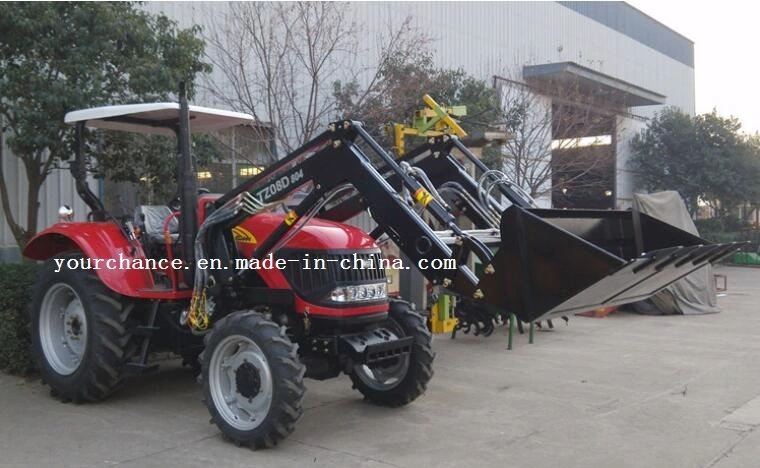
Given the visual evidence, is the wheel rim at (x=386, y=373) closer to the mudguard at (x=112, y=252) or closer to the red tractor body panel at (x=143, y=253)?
the red tractor body panel at (x=143, y=253)

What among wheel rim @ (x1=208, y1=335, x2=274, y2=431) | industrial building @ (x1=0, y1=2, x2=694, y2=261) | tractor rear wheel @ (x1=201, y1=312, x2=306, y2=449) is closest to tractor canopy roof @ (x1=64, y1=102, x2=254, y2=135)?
tractor rear wheel @ (x1=201, y1=312, x2=306, y2=449)

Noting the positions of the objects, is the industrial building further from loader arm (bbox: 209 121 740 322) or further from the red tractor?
loader arm (bbox: 209 121 740 322)

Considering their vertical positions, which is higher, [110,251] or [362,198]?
[362,198]

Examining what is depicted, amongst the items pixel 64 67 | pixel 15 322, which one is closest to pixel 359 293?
pixel 15 322

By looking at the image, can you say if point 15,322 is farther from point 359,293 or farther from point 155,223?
point 359,293

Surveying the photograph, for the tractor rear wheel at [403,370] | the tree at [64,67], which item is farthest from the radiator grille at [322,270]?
the tree at [64,67]

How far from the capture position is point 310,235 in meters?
5.98

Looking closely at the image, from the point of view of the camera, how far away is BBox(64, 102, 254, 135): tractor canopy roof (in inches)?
258

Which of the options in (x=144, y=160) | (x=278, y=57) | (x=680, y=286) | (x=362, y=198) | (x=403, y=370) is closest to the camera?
(x=362, y=198)

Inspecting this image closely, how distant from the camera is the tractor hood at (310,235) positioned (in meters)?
5.95

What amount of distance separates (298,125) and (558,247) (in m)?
8.62

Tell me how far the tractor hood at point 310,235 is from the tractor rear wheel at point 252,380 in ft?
2.37

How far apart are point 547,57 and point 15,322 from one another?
18670 mm

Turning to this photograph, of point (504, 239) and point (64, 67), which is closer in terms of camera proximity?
point (504, 239)
